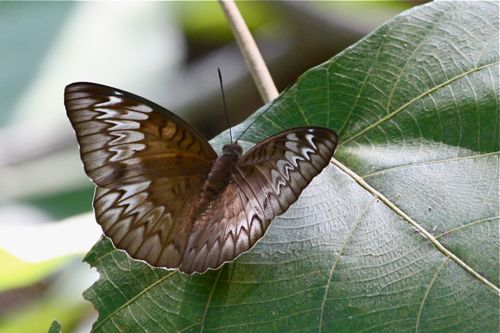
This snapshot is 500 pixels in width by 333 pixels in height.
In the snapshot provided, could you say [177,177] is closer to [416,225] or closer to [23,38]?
[416,225]

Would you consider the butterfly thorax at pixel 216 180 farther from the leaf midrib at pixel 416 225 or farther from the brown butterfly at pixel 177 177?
the leaf midrib at pixel 416 225

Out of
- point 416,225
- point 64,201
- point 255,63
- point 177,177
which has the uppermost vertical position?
point 255,63

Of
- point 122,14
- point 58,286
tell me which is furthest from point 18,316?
point 122,14

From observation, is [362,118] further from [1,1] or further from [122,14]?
[1,1]

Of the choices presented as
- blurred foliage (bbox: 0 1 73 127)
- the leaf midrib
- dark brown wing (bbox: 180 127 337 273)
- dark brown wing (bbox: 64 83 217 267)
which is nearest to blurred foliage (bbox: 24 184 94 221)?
blurred foliage (bbox: 0 1 73 127)

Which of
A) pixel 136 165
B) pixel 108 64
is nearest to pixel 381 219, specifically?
pixel 136 165

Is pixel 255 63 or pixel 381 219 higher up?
pixel 255 63
